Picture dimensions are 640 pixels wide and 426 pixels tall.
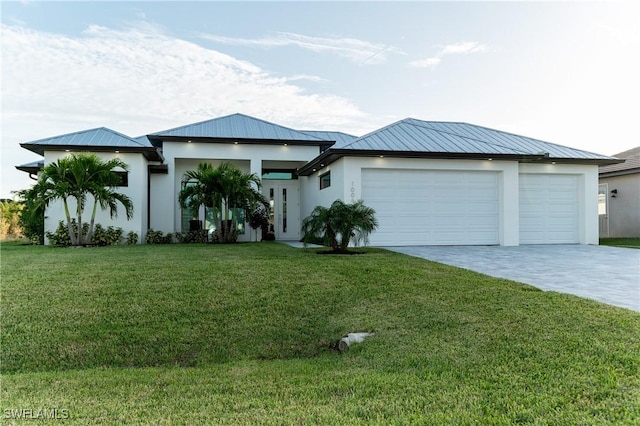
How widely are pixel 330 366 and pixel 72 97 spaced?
619 inches

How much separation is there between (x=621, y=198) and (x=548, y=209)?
22.4 feet

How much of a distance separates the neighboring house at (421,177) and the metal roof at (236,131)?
0.10 m

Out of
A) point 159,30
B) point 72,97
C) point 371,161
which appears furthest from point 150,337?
point 72,97

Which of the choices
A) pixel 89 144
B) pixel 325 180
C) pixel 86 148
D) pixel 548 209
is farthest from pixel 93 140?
pixel 548 209

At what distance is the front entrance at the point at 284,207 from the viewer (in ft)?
65.2

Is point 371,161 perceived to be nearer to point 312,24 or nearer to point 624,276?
point 312,24

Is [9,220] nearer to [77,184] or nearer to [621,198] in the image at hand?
[77,184]

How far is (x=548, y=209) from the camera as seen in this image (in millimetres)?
15242

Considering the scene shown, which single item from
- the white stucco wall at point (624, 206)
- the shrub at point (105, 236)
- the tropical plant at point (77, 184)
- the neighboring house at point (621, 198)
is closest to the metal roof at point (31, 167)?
the tropical plant at point (77, 184)

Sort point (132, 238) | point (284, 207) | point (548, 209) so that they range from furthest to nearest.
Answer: point (284, 207) → point (132, 238) → point (548, 209)

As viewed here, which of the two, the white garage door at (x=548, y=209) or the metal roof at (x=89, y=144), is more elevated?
the metal roof at (x=89, y=144)

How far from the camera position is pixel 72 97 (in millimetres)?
15578

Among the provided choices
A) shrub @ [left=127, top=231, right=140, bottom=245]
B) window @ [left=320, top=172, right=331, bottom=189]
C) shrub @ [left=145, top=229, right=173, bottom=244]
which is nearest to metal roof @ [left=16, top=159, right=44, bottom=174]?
shrub @ [left=127, top=231, right=140, bottom=245]

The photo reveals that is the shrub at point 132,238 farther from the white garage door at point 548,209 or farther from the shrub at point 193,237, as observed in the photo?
the white garage door at point 548,209
